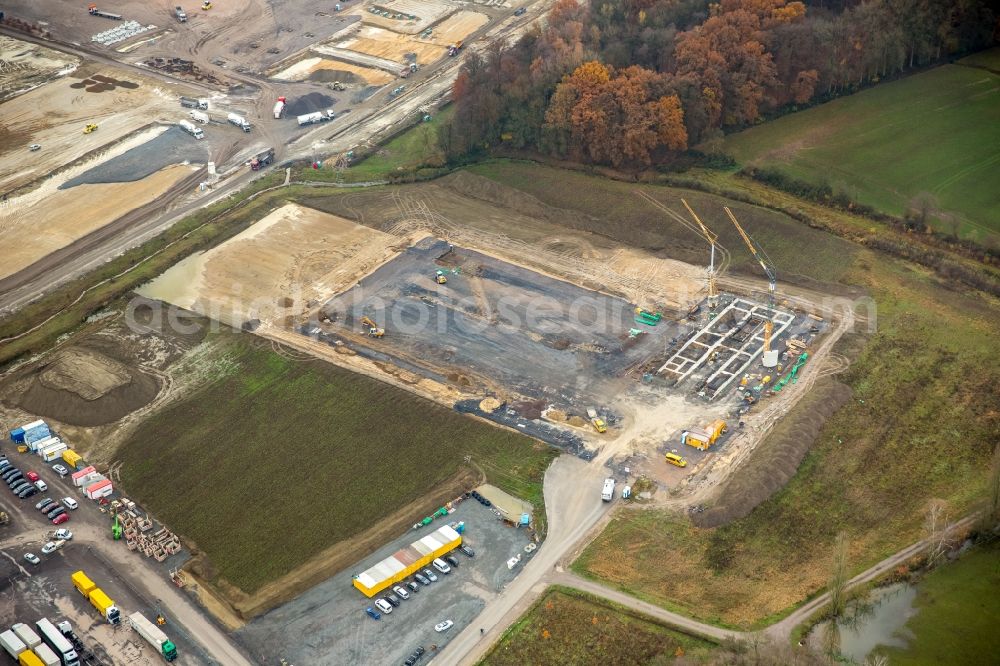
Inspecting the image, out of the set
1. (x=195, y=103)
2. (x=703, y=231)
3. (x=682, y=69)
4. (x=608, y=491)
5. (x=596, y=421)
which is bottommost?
(x=596, y=421)

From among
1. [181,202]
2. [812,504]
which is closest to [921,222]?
[812,504]

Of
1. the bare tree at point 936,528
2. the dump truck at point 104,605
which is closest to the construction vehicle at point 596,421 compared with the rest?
the bare tree at point 936,528

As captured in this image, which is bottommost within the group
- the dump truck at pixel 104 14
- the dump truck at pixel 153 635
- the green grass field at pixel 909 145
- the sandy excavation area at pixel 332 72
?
the dump truck at pixel 153 635

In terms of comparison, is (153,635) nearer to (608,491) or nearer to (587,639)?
(587,639)

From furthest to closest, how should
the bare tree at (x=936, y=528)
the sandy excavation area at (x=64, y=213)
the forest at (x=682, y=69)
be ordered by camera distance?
1. the forest at (x=682, y=69)
2. the sandy excavation area at (x=64, y=213)
3. the bare tree at (x=936, y=528)

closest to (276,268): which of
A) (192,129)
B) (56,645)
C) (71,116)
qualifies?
(192,129)

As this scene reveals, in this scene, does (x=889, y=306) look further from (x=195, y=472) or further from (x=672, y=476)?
(x=195, y=472)

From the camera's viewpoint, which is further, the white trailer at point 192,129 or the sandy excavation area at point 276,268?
the white trailer at point 192,129

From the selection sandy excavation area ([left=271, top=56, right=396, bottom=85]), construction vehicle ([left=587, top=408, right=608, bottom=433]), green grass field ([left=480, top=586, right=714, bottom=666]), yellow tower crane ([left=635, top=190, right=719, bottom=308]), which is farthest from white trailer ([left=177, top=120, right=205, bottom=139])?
green grass field ([left=480, top=586, right=714, bottom=666])

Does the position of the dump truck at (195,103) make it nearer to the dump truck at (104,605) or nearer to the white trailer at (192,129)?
the white trailer at (192,129)
